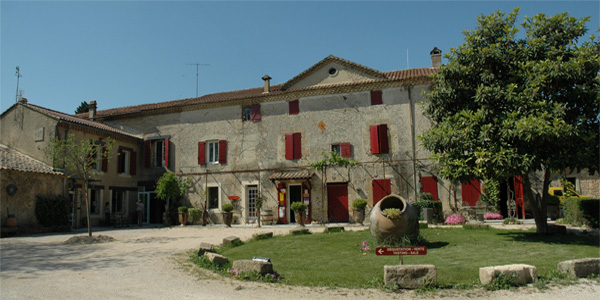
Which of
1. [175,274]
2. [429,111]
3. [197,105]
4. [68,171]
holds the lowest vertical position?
[175,274]

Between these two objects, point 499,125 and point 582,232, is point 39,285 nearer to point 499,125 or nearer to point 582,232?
point 499,125

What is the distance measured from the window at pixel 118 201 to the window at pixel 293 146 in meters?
9.60

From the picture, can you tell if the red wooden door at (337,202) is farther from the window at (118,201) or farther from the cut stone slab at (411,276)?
the cut stone slab at (411,276)

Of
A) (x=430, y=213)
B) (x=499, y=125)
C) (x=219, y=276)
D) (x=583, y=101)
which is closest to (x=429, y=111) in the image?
(x=499, y=125)

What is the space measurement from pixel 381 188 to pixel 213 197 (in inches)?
367

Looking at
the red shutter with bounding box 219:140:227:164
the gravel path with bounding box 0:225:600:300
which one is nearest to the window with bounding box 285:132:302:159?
the red shutter with bounding box 219:140:227:164

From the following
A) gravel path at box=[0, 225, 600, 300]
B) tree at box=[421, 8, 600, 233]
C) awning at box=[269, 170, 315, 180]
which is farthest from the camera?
awning at box=[269, 170, 315, 180]

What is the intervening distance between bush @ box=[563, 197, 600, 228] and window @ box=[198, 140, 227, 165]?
16042 millimetres

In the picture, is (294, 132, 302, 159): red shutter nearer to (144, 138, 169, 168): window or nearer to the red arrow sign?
(144, 138, 169, 168): window

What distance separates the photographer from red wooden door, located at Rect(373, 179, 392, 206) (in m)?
19.7

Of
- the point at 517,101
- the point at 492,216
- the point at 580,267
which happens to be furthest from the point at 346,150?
the point at 580,267

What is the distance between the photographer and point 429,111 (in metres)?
12.1

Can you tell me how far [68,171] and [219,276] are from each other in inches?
599

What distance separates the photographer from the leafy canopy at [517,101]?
385 inches
